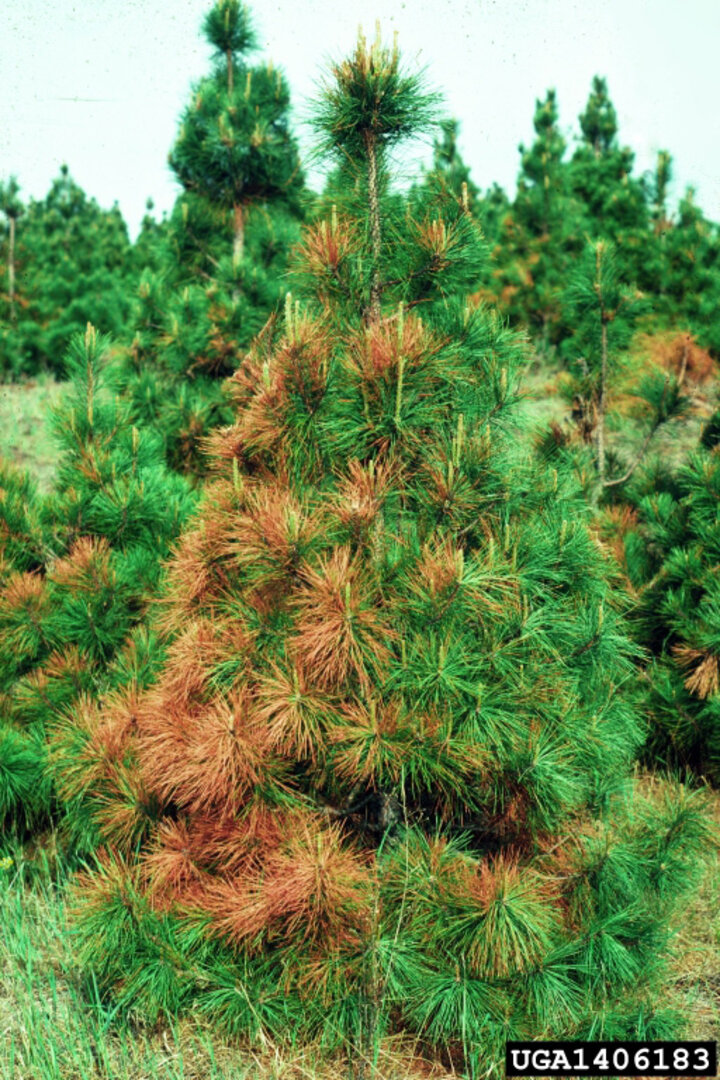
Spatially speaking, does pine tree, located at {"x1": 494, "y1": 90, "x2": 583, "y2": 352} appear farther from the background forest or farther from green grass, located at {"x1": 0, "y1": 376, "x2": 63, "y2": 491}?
the background forest

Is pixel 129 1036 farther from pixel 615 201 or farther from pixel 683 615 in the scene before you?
pixel 615 201

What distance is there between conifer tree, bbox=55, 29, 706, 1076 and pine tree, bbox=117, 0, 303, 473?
2.93m

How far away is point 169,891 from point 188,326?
414 cm

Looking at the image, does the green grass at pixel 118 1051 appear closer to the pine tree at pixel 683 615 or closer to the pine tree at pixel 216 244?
the pine tree at pixel 683 615

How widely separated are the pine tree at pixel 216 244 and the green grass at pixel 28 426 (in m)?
2.63

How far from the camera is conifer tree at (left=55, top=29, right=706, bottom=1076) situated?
250 cm

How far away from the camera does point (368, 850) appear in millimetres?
2744

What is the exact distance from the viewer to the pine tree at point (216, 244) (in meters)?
5.88

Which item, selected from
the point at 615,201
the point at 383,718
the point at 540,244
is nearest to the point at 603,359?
the point at 383,718

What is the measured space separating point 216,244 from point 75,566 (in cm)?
364

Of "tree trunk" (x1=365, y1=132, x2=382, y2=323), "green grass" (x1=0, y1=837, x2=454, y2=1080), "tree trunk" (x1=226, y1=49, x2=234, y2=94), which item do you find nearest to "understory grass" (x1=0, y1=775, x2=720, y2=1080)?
"green grass" (x1=0, y1=837, x2=454, y2=1080)

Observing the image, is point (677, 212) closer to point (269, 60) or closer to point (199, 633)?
point (269, 60)

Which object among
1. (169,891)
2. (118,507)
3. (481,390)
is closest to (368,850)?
(169,891)

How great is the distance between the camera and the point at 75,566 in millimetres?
3834
